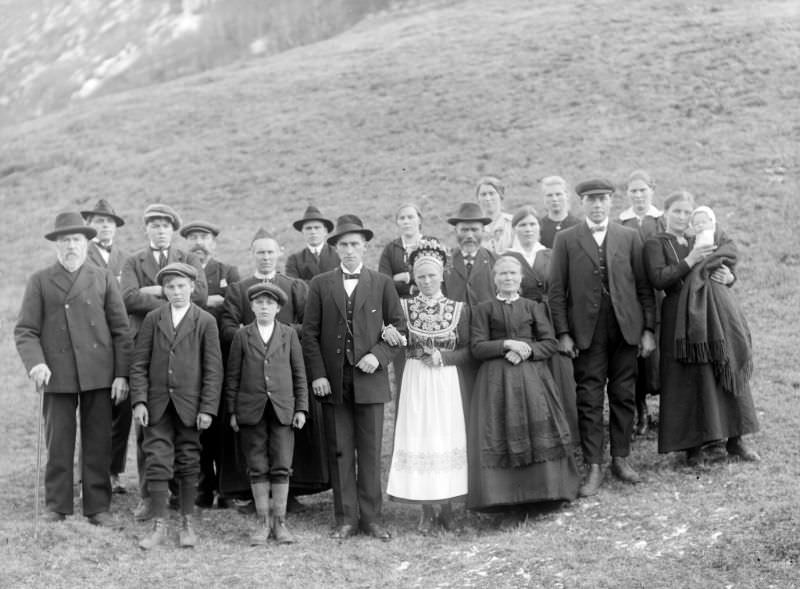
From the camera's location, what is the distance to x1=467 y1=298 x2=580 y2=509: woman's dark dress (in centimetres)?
829

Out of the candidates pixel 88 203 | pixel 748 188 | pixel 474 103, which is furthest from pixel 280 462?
pixel 474 103

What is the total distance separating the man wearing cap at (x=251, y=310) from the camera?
9.04 m

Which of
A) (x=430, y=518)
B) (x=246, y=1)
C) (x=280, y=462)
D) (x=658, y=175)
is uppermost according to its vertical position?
(x=246, y=1)

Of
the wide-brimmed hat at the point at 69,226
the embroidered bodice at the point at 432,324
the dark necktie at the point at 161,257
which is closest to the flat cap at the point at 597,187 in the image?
the embroidered bodice at the point at 432,324

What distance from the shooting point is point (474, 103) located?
2669 cm

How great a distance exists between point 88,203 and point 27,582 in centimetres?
1812

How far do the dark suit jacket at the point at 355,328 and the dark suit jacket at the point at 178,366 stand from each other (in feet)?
2.69

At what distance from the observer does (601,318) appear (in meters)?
8.82

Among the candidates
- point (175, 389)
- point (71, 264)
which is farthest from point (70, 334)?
point (175, 389)

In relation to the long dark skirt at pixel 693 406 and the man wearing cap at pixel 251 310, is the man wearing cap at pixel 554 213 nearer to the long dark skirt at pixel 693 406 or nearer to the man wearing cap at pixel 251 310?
the long dark skirt at pixel 693 406

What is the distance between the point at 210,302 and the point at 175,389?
143cm

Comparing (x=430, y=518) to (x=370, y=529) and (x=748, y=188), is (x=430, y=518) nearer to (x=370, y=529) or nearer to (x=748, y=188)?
(x=370, y=529)

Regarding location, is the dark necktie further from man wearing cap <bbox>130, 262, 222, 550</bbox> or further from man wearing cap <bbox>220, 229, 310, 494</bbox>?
man wearing cap <bbox>130, 262, 222, 550</bbox>

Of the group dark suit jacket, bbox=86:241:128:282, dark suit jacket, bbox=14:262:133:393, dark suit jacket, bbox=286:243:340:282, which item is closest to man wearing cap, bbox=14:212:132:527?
dark suit jacket, bbox=14:262:133:393
